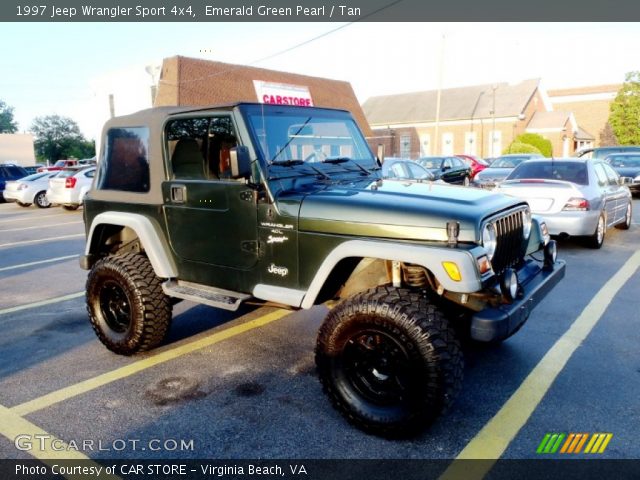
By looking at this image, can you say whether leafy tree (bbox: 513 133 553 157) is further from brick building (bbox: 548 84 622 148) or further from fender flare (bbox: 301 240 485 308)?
fender flare (bbox: 301 240 485 308)

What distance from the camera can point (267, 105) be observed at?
12.8 ft

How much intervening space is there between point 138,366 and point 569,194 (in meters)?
6.93

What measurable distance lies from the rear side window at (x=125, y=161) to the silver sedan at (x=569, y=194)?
529 cm

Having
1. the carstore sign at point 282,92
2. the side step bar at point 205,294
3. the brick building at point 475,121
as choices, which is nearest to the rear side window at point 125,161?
the side step bar at point 205,294

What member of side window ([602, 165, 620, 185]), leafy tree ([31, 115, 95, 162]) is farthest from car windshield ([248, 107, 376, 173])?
leafy tree ([31, 115, 95, 162])

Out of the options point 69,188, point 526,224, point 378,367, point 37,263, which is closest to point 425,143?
point 69,188

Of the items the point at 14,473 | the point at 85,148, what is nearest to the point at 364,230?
the point at 14,473

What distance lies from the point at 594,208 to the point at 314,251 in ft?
21.3

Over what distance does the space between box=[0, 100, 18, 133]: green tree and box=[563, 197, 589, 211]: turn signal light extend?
109 metres

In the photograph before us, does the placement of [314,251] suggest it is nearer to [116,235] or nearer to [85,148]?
[116,235]

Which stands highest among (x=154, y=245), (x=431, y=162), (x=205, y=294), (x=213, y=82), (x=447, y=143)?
A: (x=213, y=82)

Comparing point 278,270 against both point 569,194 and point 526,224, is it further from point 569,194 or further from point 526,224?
point 569,194

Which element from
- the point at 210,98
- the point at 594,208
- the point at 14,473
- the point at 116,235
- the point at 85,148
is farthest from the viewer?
the point at 85,148

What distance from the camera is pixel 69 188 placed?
16.5 metres
